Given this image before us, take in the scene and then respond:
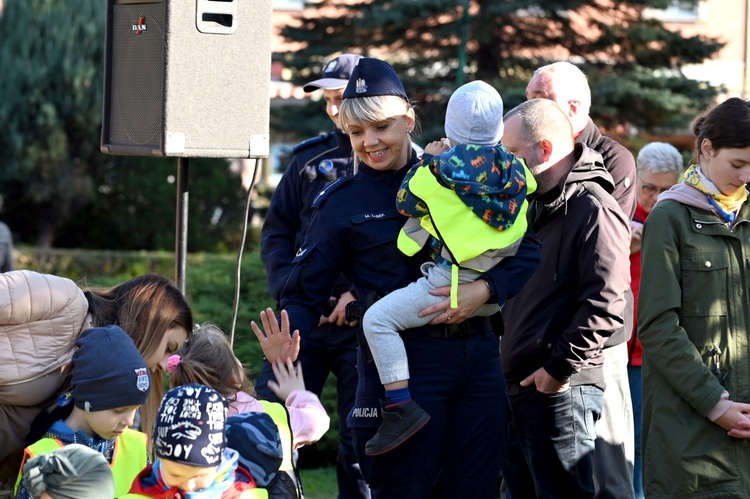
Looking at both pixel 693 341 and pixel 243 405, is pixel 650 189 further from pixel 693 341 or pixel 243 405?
pixel 243 405

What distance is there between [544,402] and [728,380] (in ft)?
2.29

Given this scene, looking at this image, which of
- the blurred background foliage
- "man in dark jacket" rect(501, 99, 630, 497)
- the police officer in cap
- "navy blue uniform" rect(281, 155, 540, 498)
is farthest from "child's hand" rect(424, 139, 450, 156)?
the blurred background foliage

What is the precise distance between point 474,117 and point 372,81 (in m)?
0.38

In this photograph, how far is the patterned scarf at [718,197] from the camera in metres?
3.81

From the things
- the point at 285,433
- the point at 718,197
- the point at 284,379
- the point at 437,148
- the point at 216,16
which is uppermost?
the point at 216,16

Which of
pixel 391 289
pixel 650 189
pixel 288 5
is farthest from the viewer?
pixel 288 5

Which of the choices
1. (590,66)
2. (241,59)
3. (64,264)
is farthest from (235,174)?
(241,59)

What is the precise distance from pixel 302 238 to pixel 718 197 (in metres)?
1.94

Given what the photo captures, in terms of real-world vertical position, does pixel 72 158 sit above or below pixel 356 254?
above

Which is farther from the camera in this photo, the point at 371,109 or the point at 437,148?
the point at 437,148

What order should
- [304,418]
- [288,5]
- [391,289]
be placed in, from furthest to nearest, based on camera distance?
[288,5] → [391,289] → [304,418]

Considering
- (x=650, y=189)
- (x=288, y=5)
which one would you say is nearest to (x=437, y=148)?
(x=650, y=189)

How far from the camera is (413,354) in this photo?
132 inches

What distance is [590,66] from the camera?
13281mm
